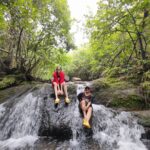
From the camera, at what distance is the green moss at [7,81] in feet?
27.1

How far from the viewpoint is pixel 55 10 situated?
36.6 feet

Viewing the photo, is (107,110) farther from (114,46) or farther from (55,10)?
(55,10)

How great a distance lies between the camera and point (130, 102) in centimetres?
656

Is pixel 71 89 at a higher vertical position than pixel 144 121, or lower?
higher

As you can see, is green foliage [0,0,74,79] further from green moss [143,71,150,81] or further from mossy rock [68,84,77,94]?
green moss [143,71,150,81]

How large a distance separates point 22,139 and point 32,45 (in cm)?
607

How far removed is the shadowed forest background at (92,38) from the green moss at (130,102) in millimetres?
91

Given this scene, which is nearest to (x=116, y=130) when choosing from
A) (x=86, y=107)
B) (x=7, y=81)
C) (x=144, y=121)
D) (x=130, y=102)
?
(x=144, y=121)

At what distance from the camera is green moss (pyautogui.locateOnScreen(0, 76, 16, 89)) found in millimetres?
8270

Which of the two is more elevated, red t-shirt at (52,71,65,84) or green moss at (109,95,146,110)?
red t-shirt at (52,71,65,84)

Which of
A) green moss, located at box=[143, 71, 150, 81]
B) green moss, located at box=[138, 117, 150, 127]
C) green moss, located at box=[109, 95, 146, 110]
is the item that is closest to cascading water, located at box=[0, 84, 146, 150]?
green moss, located at box=[138, 117, 150, 127]

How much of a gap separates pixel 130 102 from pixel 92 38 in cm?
376

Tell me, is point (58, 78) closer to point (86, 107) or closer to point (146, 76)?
point (86, 107)

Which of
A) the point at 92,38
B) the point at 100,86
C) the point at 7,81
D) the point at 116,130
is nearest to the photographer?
the point at 116,130
